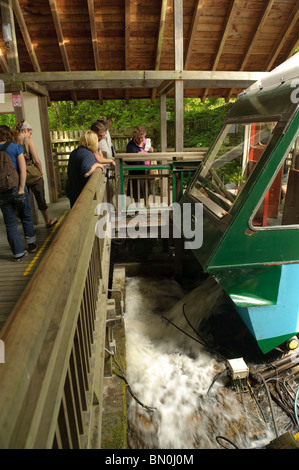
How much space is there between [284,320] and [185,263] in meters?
3.62

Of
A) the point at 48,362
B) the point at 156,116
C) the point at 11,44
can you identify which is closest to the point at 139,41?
the point at 11,44

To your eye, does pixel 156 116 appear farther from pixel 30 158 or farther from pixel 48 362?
pixel 48 362

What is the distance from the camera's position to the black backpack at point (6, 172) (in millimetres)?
4270

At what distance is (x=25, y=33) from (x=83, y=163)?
5662 mm

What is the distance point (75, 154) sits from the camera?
443cm

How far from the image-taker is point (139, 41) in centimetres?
884

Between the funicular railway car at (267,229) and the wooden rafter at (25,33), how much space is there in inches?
245

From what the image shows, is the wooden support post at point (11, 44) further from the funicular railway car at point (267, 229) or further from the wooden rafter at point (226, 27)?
the wooden rafter at point (226, 27)

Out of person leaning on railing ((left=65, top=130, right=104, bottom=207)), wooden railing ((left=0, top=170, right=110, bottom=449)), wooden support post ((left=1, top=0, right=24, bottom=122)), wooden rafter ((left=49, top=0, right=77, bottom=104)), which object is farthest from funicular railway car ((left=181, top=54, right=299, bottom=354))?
wooden rafter ((left=49, top=0, right=77, bottom=104))

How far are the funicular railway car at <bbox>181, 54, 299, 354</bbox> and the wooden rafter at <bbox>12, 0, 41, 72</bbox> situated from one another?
245 inches

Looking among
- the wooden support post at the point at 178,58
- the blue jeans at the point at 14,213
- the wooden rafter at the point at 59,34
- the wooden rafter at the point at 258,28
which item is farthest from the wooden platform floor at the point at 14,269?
the wooden rafter at the point at 258,28

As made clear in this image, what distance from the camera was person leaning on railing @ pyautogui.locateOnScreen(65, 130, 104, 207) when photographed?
429cm

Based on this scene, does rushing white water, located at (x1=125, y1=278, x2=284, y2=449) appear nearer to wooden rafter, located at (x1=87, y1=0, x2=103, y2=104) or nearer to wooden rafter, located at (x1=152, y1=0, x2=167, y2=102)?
wooden rafter, located at (x1=152, y1=0, x2=167, y2=102)
